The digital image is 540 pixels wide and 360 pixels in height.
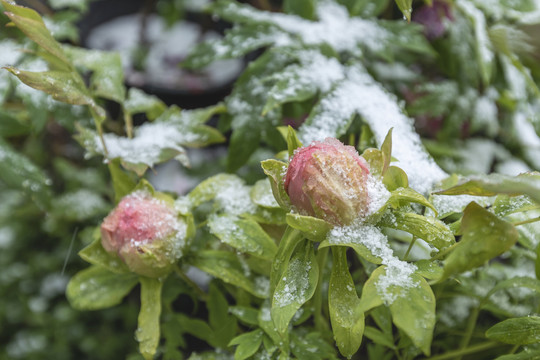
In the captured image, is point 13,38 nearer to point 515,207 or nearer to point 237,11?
point 237,11

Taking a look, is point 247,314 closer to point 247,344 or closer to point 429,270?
point 247,344

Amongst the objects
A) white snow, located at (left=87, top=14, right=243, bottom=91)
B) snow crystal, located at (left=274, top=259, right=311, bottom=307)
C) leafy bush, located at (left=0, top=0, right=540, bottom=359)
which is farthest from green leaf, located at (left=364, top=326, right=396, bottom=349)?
white snow, located at (left=87, top=14, right=243, bottom=91)

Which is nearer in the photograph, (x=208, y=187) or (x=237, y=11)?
(x=208, y=187)

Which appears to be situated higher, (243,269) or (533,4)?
(533,4)

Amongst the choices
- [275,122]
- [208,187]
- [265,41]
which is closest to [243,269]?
[208,187]

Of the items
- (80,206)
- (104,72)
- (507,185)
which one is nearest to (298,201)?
(507,185)

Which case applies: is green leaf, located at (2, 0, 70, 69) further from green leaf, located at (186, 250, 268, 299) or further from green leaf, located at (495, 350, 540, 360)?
green leaf, located at (495, 350, 540, 360)
